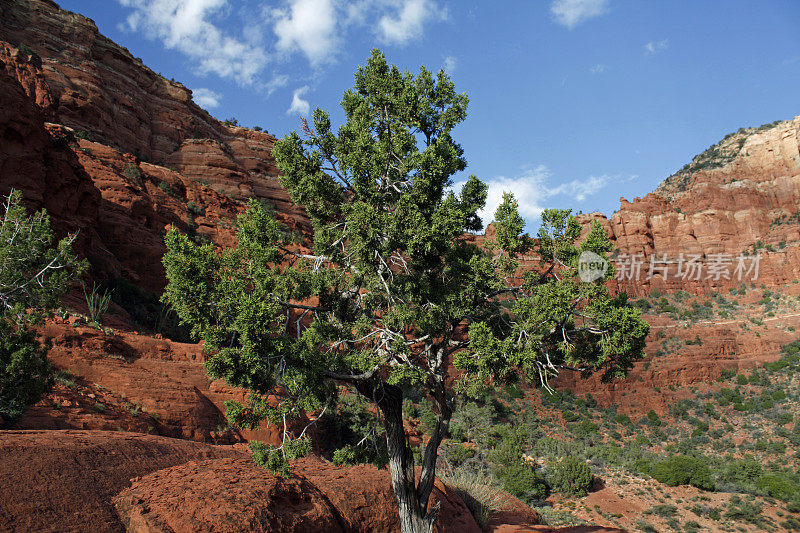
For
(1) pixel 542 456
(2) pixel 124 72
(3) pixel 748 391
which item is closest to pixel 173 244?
(1) pixel 542 456

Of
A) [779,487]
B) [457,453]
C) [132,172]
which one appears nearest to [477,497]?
[457,453]

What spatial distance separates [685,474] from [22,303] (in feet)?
119

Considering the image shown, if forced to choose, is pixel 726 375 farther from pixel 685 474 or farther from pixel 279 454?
pixel 279 454

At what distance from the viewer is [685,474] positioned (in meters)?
29.8

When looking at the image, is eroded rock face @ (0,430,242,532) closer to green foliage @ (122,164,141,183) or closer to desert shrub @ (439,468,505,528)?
desert shrub @ (439,468,505,528)

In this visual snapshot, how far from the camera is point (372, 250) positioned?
9.38 meters

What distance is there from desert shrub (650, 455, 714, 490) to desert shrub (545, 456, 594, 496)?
18.4ft

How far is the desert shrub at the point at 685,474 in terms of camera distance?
2948 centimetres

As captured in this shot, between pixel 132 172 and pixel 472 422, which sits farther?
pixel 472 422

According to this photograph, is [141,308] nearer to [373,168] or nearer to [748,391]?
[373,168]

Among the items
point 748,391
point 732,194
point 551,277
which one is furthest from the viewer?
point 732,194

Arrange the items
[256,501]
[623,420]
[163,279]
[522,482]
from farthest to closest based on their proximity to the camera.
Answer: [623,420] → [163,279] → [522,482] → [256,501]

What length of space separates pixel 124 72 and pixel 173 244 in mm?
54916

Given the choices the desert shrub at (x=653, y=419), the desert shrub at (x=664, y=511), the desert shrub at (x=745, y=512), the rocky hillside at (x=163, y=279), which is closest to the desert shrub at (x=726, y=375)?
the rocky hillside at (x=163, y=279)
